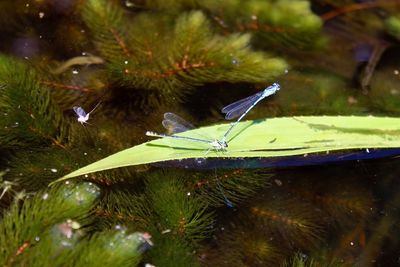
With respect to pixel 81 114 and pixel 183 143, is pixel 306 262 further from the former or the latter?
pixel 81 114

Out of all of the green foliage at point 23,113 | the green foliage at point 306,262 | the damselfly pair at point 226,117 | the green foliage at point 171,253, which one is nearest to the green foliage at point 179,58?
the damselfly pair at point 226,117

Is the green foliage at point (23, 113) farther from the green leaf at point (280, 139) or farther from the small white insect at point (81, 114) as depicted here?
the green leaf at point (280, 139)

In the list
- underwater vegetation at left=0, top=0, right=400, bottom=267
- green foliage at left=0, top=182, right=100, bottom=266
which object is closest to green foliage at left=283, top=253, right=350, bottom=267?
underwater vegetation at left=0, top=0, right=400, bottom=267

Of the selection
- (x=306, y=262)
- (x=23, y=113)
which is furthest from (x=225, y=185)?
(x=23, y=113)

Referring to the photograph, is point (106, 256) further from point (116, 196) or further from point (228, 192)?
point (228, 192)

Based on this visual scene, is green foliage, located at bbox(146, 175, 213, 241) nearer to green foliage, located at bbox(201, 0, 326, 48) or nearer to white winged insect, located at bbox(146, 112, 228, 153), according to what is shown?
white winged insect, located at bbox(146, 112, 228, 153)

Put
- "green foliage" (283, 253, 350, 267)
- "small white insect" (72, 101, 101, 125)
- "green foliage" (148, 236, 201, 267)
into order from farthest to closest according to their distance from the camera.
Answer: "small white insect" (72, 101, 101, 125)
"green foliage" (283, 253, 350, 267)
"green foliage" (148, 236, 201, 267)
